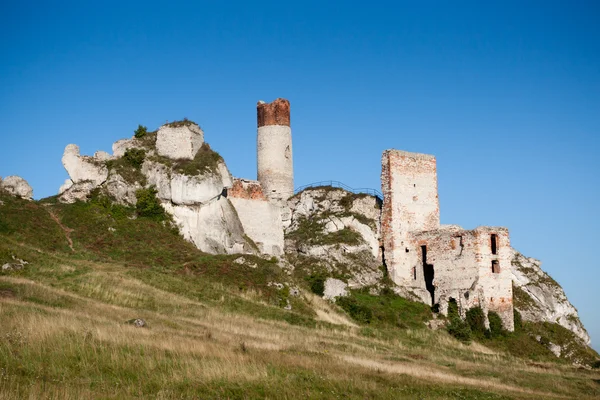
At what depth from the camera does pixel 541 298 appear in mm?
50625

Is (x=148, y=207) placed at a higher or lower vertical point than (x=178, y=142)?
lower

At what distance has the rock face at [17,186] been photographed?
41.2 m

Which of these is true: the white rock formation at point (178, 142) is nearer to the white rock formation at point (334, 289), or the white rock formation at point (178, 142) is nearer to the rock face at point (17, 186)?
the rock face at point (17, 186)

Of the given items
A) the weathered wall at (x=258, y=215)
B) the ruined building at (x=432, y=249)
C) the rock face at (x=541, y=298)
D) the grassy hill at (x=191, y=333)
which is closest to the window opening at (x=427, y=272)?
the ruined building at (x=432, y=249)

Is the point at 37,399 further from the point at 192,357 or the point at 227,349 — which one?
the point at 227,349

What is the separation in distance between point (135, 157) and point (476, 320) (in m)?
23.8

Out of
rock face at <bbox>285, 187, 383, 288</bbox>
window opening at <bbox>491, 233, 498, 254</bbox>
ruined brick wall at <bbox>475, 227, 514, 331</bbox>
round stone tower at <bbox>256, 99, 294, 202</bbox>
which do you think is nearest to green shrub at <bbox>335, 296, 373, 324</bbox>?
rock face at <bbox>285, 187, 383, 288</bbox>

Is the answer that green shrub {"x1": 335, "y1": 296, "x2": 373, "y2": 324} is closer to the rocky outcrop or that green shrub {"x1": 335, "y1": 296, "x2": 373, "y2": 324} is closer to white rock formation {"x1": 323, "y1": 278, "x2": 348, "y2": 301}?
white rock formation {"x1": 323, "y1": 278, "x2": 348, "y2": 301}

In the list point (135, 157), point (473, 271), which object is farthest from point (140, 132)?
point (473, 271)

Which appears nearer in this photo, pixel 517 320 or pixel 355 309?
pixel 355 309

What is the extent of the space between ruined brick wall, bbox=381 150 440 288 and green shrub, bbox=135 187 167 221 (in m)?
15.5

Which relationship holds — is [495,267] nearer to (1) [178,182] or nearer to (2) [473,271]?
(2) [473,271]

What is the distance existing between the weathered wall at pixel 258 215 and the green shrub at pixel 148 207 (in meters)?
5.15

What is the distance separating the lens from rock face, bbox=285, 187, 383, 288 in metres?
44.8
